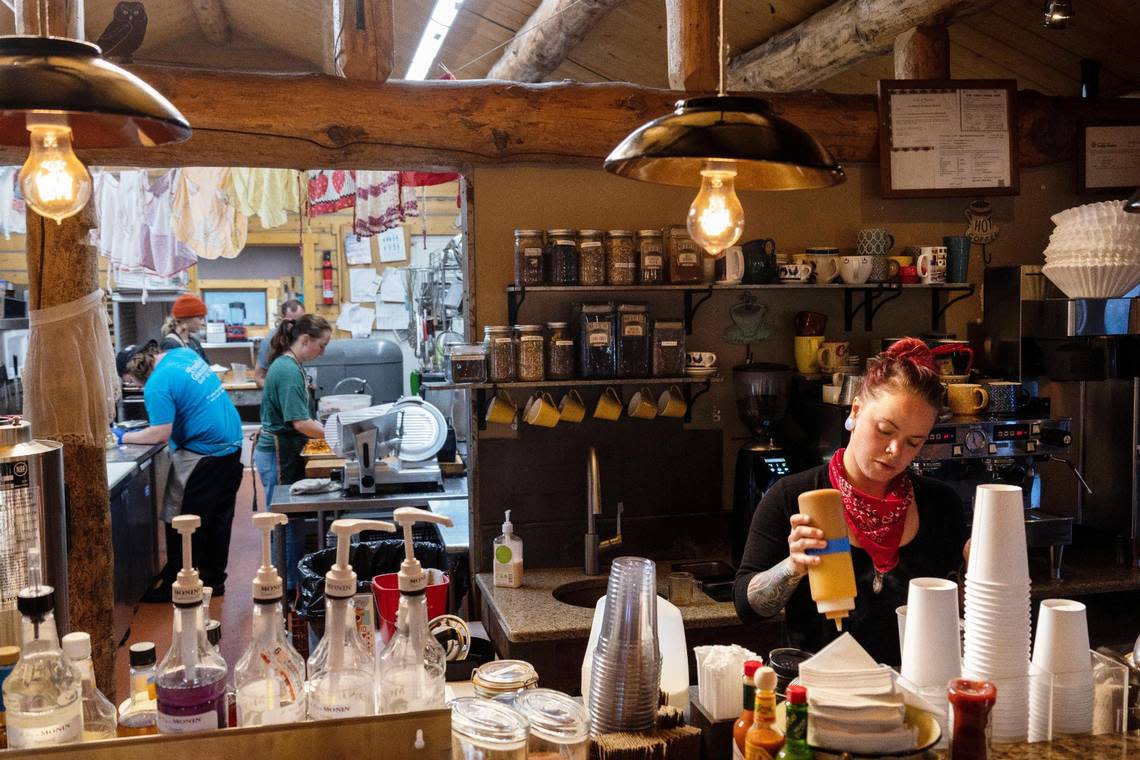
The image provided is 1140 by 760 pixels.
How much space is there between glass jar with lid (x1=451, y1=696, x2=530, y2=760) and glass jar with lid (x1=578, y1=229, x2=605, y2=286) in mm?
2317

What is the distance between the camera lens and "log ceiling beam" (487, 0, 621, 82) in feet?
16.0

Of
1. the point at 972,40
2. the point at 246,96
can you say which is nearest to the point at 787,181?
the point at 246,96

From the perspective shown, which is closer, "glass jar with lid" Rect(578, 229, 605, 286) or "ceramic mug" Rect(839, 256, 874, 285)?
"glass jar with lid" Rect(578, 229, 605, 286)

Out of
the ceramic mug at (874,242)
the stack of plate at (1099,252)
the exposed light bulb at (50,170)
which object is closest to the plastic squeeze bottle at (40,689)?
the exposed light bulb at (50,170)

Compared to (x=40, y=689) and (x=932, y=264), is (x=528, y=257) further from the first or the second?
(x=40, y=689)

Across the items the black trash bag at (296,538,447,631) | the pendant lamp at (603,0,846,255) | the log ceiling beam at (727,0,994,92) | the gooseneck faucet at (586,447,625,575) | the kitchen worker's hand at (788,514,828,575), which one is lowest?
the black trash bag at (296,538,447,631)

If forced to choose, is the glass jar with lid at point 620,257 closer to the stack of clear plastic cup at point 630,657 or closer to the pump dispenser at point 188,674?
the stack of clear plastic cup at point 630,657

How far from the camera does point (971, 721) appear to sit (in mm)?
1572

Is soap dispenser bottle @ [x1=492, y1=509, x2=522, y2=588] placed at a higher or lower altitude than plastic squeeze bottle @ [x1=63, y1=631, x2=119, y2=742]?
lower

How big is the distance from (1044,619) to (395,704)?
1179 mm

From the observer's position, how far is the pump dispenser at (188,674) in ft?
4.87

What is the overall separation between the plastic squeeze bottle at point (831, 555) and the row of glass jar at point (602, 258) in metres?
2.03

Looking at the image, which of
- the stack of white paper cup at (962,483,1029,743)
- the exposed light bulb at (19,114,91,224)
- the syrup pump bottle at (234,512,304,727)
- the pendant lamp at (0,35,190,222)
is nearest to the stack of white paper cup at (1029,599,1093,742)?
the stack of white paper cup at (962,483,1029,743)

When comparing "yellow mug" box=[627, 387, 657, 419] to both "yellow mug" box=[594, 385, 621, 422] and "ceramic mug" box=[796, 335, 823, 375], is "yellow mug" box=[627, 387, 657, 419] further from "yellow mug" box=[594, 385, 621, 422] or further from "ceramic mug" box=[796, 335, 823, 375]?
"ceramic mug" box=[796, 335, 823, 375]
